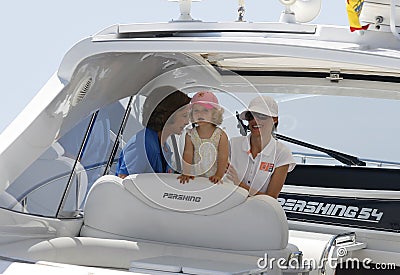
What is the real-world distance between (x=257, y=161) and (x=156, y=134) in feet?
1.50

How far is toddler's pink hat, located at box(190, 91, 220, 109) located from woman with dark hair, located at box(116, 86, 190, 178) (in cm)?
4

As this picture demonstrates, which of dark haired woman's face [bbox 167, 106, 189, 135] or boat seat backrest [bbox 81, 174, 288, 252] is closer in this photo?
boat seat backrest [bbox 81, 174, 288, 252]

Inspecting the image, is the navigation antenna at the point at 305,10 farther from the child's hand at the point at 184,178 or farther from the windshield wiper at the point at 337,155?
the windshield wiper at the point at 337,155

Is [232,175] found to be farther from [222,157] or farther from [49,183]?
[49,183]

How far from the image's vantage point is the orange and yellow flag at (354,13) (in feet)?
11.3

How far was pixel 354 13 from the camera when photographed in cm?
346

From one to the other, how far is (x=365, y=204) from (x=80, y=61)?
2000 millimetres

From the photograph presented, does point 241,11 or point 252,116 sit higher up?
point 241,11

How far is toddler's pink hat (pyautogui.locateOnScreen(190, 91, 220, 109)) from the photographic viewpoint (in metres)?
3.93

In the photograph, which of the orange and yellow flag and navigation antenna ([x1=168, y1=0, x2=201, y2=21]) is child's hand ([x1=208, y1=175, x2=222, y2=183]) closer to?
navigation antenna ([x1=168, y1=0, x2=201, y2=21])

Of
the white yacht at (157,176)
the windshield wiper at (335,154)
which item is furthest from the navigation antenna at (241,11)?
the windshield wiper at (335,154)

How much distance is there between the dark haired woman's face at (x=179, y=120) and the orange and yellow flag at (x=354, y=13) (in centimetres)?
80

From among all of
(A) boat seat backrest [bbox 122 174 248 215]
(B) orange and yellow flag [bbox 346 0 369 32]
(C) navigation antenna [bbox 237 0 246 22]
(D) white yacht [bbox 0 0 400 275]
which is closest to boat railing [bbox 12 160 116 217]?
(D) white yacht [bbox 0 0 400 275]

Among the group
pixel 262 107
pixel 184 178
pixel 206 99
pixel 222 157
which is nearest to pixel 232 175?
pixel 222 157
